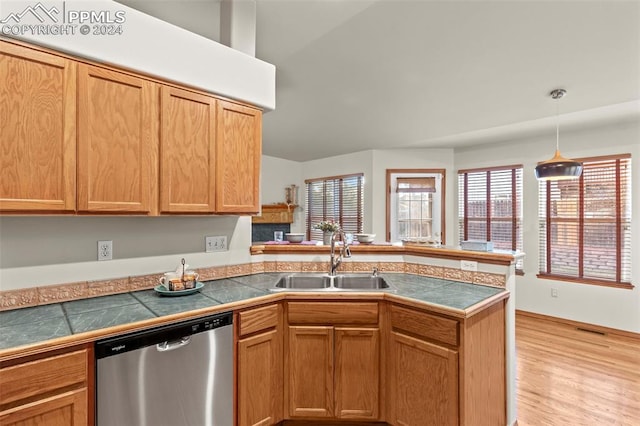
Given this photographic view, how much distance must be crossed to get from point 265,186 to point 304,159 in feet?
3.30

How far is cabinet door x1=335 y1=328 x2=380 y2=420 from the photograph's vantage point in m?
2.08

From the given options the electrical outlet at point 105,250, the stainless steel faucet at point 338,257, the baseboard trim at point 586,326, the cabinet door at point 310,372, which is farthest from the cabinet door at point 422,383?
the baseboard trim at point 586,326

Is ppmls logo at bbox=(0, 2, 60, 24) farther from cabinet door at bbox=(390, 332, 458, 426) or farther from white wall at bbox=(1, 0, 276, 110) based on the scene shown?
cabinet door at bbox=(390, 332, 458, 426)

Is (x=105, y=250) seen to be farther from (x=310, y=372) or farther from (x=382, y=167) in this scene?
(x=382, y=167)

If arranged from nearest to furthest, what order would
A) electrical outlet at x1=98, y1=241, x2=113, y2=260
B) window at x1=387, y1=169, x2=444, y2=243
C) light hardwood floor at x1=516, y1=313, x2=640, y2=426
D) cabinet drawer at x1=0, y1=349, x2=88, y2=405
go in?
cabinet drawer at x1=0, y1=349, x2=88, y2=405 < electrical outlet at x1=98, y1=241, x2=113, y2=260 < light hardwood floor at x1=516, y1=313, x2=640, y2=426 < window at x1=387, y1=169, x2=444, y2=243

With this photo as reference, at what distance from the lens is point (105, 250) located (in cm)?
206

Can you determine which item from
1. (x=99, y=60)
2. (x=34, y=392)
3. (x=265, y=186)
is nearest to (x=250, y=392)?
(x=34, y=392)

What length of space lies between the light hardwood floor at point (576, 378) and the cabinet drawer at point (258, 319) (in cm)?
189

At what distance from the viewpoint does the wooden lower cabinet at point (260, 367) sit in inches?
74.8

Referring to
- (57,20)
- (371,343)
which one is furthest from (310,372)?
(57,20)

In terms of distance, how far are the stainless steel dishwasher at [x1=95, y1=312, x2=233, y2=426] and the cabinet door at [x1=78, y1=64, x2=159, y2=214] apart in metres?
0.77

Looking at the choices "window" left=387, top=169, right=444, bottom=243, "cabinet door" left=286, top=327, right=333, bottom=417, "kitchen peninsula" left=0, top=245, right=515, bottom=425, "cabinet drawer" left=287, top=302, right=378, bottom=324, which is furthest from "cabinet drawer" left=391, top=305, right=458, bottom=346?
"window" left=387, top=169, right=444, bottom=243

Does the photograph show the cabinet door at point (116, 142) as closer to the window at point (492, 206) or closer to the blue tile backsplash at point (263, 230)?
the blue tile backsplash at point (263, 230)

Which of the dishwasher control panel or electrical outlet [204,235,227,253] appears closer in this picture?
the dishwasher control panel
